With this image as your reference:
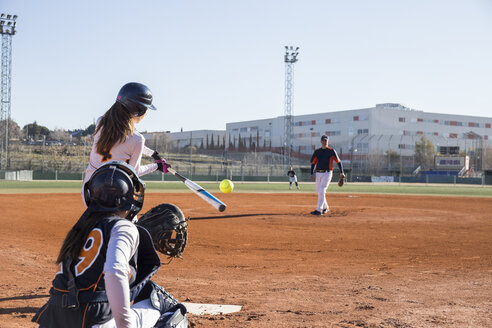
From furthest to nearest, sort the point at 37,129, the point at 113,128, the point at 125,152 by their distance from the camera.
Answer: the point at 37,129, the point at 125,152, the point at 113,128

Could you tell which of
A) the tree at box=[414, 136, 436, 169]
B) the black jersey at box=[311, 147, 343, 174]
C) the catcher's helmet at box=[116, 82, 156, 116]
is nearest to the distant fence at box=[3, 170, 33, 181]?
the black jersey at box=[311, 147, 343, 174]

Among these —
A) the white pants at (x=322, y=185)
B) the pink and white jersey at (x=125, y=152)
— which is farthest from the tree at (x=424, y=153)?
the pink and white jersey at (x=125, y=152)

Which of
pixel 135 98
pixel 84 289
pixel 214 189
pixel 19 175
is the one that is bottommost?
pixel 214 189

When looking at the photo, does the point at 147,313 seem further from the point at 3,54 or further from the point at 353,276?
Result: the point at 3,54

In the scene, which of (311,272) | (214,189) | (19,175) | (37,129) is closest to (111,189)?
(311,272)

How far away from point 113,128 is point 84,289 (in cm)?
182

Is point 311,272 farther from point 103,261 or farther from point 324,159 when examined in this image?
point 324,159

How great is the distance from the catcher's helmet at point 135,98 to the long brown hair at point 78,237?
71.5 inches

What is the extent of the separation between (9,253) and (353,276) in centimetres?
552

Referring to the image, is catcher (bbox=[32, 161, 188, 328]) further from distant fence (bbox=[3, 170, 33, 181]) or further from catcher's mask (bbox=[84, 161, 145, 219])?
distant fence (bbox=[3, 170, 33, 181])

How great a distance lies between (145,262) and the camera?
9.89 feet

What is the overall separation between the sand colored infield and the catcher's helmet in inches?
80.2

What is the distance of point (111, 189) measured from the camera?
8.92 feet

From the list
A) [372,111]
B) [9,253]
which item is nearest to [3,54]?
[9,253]
